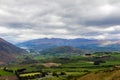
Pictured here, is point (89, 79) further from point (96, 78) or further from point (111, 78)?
point (111, 78)

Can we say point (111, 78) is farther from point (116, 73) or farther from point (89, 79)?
point (89, 79)

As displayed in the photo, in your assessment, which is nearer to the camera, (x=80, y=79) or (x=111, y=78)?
(x=111, y=78)

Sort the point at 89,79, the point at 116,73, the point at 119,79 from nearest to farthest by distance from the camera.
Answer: the point at 119,79
the point at 116,73
the point at 89,79

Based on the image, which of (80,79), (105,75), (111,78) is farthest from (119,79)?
(80,79)

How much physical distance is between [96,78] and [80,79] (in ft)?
44.7

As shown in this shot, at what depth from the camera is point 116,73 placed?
155 metres

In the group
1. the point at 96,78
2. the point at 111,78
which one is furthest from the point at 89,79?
the point at 111,78

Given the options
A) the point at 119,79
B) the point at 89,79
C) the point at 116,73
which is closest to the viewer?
the point at 119,79

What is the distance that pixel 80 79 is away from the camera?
172 metres

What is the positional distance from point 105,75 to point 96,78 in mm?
5773

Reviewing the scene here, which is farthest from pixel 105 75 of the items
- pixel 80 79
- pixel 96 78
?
pixel 80 79

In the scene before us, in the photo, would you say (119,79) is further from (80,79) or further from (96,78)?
(80,79)

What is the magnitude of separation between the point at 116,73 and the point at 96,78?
13.5 m

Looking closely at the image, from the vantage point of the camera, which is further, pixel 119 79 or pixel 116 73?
pixel 116 73
